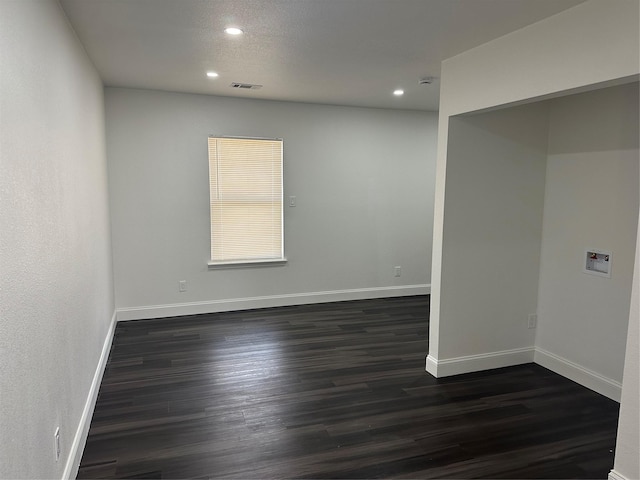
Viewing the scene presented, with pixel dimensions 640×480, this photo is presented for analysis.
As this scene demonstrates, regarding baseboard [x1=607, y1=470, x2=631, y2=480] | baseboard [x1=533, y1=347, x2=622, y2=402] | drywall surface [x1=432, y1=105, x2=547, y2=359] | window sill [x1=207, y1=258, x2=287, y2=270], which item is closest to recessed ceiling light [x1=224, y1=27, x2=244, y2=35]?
drywall surface [x1=432, y1=105, x2=547, y2=359]

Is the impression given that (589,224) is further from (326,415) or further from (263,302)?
(263,302)

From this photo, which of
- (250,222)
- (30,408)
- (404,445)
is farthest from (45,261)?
(250,222)

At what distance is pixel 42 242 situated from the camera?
179 cm

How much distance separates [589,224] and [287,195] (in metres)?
3.21

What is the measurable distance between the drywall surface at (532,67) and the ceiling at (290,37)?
0.30 ft

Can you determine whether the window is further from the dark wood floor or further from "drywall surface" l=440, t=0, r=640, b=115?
"drywall surface" l=440, t=0, r=640, b=115

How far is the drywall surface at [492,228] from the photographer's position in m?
3.36

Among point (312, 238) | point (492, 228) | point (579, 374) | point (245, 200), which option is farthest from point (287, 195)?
point (579, 374)

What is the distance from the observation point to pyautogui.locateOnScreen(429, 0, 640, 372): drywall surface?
2.05m

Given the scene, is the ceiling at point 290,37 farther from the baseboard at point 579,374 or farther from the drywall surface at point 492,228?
the baseboard at point 579,374

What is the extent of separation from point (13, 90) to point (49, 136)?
0.52 meters

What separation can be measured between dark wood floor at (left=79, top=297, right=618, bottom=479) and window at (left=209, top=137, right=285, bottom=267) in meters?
1.25

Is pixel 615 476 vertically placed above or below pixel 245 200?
below

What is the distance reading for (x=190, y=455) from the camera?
2.47 meters
